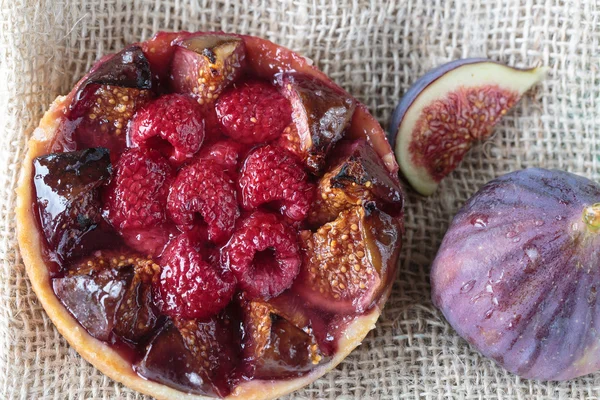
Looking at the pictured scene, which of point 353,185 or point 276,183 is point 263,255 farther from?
point 353,185

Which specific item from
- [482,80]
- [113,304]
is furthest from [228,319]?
[482,80]

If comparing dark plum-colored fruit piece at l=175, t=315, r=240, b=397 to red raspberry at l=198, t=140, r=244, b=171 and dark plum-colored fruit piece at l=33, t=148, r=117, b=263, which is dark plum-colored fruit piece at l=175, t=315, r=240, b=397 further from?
red raspberry at l=198, t=140, r=244, b=171

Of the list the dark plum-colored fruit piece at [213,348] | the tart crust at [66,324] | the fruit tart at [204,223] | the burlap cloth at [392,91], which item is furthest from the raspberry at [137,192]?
the burlap cloth at [392,91]

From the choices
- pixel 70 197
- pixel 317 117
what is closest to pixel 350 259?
pixel 317 117

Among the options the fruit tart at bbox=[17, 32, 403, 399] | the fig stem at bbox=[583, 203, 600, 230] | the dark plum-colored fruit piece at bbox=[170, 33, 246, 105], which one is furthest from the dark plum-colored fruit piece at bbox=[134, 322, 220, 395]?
the fig stem at bbox=[583, 203, 600, 230]

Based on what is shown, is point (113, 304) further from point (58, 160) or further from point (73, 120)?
point (73, 120)

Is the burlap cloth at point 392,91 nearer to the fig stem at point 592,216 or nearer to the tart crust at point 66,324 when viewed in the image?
the tart crust at point 66,324
